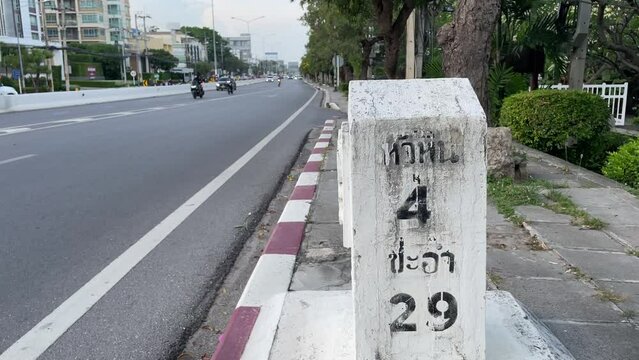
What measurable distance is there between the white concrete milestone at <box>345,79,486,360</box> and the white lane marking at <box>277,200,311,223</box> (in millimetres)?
3106

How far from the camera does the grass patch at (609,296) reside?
11.5ft

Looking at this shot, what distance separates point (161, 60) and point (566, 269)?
109m

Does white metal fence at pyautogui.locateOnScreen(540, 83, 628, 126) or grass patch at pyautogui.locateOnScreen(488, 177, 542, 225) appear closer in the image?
grass patch at pyautogui.locateOnScreen(488, 177, 542, 225)

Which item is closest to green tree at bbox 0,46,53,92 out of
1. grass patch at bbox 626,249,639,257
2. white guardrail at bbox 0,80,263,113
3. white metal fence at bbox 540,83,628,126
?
white guardrail at bbox 0,80,263,113

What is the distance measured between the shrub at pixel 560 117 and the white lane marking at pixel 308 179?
417 cm

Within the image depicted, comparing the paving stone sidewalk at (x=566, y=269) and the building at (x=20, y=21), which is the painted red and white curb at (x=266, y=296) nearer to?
the paving stone sidewalk at (x=566, y=269)

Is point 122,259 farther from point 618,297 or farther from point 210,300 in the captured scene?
point 618,297

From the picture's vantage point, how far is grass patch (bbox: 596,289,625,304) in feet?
11.5

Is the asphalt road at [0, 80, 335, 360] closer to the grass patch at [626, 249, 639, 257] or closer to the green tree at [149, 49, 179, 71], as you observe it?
the grass patch at [626, 249, 639, 257]

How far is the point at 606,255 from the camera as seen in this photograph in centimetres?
430

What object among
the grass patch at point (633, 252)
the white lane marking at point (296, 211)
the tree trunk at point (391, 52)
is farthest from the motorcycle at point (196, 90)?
the grass patch at point (633, 252)

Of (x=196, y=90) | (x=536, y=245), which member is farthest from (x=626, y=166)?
(x=196, y=90)

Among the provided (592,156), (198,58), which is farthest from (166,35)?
(592,156)

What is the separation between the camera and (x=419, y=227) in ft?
7.75
